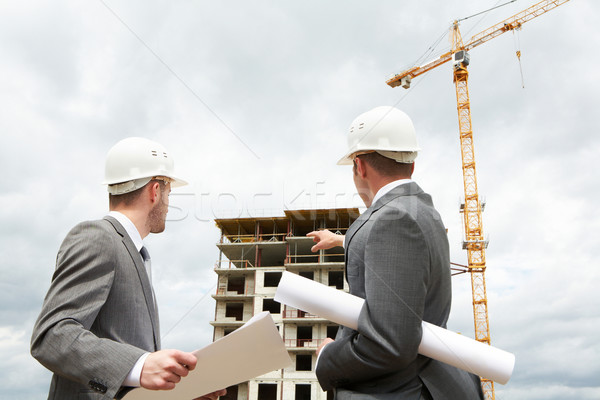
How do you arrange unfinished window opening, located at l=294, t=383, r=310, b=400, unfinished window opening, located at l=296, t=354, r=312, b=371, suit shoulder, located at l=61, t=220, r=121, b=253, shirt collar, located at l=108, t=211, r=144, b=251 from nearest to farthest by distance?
suit shoulder, located at l=61, t=220, r=121, b=253 < shirt collar, located at l=108, t=211, r=144, b=251 < unfinished window opening, located at l=294, t=383, r=310, b=400 < unfinished window opening, located at l=296, t=354, r=312, b=371

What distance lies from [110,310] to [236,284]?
129ft

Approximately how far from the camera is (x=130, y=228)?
333 centimetres

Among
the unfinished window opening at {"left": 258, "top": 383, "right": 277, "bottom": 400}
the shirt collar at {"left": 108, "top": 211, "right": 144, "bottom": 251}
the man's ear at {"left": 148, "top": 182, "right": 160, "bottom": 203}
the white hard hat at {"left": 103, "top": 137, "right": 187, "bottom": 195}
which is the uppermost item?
the white hard hat at {"left": 103, "top": 137, "right": 187, "bottom": 195}

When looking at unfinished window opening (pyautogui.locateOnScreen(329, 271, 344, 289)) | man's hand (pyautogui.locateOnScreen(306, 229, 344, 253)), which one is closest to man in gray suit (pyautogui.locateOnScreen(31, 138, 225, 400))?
man's hand (pyautogui.locateOnScreen(306, 229, 344, 253))

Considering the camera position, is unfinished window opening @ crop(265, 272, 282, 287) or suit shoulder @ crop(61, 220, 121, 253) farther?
unfinished window opening @ crop(265, 272, 282, 287)

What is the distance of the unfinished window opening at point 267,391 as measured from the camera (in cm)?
3769

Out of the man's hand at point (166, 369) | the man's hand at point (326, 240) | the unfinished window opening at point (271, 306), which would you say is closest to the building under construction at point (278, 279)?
the unfinished window opening at point (271, 306)

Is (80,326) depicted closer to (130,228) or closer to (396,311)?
(130,228)

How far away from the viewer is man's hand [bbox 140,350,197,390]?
7.64 feet

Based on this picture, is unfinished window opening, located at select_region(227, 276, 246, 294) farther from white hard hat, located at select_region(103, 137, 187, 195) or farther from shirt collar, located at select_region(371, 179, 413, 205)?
shirt collar, located at select_region(371, 179, 413, 205)

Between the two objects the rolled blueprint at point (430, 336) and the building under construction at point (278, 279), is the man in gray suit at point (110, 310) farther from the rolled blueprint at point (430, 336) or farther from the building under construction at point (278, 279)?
the building under construction at point (278, 279)

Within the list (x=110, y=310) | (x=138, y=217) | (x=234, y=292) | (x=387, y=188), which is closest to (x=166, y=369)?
(x=110, y=310)

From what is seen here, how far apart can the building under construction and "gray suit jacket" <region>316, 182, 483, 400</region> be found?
110ft

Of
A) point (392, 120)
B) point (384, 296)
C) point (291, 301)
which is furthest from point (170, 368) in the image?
point (392, 120)
